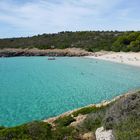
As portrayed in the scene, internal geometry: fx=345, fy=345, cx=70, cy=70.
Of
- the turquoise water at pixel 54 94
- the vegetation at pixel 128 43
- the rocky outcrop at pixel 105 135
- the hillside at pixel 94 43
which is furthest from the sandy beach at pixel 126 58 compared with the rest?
the rocky outcrop at pixel 105 135

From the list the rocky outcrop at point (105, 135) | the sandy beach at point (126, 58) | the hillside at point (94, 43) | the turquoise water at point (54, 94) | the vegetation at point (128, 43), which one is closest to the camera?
the rocky outcrop at point (105, 135)

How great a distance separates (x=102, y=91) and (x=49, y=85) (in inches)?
289

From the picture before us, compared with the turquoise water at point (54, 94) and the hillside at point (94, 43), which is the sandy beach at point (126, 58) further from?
the turquoise water at point (54, 94)

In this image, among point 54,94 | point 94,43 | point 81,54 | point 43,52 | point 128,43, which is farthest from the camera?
point 94,43

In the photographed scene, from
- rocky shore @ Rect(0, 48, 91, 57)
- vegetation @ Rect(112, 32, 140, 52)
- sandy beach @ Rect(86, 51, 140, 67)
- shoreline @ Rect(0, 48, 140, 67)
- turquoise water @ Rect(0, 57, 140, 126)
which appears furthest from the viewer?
rocky shore @ Rect(0, 48, 91, 57)

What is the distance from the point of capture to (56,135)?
11859mm

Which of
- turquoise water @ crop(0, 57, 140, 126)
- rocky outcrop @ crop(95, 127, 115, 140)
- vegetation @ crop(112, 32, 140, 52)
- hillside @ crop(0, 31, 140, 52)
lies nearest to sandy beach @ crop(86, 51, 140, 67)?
vegetation @ crop(112, 32, 140, 52)

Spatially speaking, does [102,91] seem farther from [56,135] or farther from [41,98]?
[56,135]

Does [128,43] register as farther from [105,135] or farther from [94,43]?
[105,135]

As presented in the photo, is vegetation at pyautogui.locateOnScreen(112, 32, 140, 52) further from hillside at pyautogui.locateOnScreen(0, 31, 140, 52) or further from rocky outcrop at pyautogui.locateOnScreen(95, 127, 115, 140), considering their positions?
rocky outcrop at pyautogui.locateOnScreen(95, 127, 115, 140)

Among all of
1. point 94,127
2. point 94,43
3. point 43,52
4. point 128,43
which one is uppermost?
point 94,127

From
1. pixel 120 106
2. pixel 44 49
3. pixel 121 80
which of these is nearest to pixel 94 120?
pixel 120 106

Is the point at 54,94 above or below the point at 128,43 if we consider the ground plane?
below

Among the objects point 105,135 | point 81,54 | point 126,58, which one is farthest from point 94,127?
point 81,54
